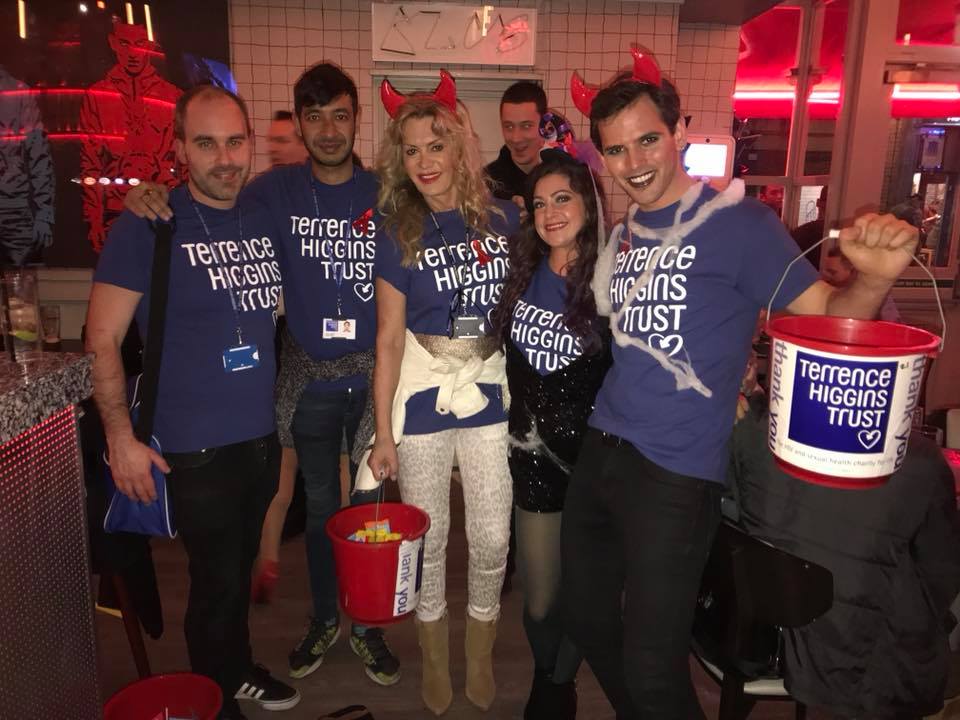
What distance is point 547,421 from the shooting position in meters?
1.88

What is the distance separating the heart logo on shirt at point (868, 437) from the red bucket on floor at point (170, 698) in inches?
65.4

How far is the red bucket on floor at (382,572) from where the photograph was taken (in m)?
1.90

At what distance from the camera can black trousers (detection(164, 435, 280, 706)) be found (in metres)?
1.81

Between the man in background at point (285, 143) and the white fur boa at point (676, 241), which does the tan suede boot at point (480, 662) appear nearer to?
the white fur boa at point (676, 241)

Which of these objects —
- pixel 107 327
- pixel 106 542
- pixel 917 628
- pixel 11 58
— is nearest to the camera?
pixel 917 628

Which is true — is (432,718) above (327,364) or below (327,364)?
below

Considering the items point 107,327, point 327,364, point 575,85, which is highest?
point 575,85

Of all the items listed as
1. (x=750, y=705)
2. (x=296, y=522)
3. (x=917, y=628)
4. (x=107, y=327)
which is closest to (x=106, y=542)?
(x=107, y=327)

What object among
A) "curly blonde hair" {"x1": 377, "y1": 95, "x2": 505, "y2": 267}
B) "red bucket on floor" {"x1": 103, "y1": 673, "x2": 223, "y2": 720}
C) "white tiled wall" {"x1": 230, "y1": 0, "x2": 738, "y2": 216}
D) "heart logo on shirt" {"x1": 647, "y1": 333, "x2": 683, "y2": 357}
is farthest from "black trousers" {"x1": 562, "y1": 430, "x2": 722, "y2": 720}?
"white tiled wall" {"x1": 230, "y1": 0, "x2": 738, "y2": 216}

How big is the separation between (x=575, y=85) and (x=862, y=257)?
1.12 meters

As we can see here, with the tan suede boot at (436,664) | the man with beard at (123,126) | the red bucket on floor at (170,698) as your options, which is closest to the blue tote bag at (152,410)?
Answer: the red bucket on floor at (170,698)

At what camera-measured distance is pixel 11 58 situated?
4031mm

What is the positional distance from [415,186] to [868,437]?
1415mm

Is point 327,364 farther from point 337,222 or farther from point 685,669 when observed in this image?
point 685,669
